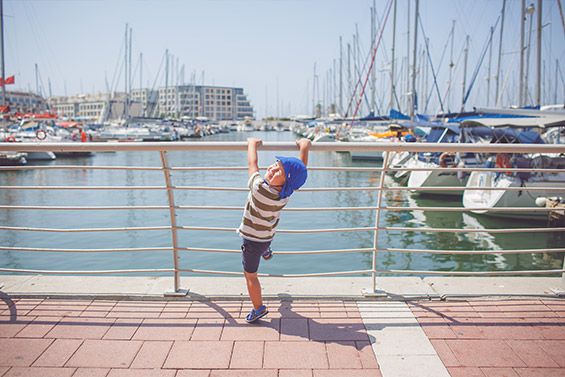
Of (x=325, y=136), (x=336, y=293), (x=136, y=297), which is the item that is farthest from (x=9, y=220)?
(x=325, y=136)

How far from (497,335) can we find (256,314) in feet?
5.84

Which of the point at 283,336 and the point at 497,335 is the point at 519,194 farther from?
the point at 283,336

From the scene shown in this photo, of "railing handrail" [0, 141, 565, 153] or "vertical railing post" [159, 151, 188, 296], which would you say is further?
"vertical railing post" [159, 151, 188, 296]

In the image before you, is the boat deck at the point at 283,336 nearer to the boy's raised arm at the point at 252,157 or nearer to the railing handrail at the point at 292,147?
the boy's raised arm at the point at 252,157

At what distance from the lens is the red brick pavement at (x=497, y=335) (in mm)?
2695

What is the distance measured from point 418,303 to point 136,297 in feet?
7.99

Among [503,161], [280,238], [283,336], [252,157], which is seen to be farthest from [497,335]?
[503,161]

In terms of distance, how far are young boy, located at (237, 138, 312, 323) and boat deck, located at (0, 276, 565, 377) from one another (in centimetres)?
37

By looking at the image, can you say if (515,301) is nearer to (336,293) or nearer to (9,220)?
(336,293)

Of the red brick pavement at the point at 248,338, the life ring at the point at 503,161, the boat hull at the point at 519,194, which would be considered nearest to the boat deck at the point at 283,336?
the red brick pavement at the point at 248,338

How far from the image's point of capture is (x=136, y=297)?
3.69 m

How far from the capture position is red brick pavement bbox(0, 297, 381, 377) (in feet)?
8.73

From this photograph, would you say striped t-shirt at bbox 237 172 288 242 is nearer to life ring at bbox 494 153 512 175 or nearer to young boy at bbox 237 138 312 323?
young boy at bbox 237 138 312 323

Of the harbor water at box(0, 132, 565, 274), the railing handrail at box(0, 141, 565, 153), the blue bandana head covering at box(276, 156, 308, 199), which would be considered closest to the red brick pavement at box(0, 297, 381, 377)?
the blue bandana head covering at box(276, 156, 308, 199)
